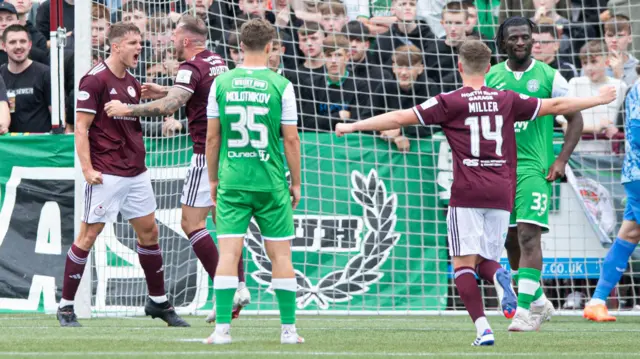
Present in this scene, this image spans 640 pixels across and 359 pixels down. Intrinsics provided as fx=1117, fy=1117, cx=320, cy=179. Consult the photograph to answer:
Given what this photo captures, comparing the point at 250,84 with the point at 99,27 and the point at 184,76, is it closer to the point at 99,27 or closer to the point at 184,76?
the point at 184,76

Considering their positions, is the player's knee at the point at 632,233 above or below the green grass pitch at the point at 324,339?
above

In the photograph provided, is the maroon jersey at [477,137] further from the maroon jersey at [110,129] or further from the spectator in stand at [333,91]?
the spectator in stand at [333,91]

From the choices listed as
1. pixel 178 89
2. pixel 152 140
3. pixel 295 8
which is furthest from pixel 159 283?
pixel 295 8

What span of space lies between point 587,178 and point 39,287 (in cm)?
566

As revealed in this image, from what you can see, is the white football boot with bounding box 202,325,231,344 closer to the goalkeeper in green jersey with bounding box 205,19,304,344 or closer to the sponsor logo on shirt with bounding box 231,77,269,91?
the goalkeeper in green jersey with bounding box 205,19,304,344

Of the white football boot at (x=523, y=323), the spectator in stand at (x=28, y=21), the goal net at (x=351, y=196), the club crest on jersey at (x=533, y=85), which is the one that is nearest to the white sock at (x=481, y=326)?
the white football boot at (x=523, y=323)

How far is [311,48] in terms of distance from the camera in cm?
1180

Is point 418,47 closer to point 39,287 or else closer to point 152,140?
point 152,140

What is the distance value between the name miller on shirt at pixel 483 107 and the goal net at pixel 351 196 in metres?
4.10

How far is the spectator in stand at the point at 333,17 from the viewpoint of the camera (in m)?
12.0

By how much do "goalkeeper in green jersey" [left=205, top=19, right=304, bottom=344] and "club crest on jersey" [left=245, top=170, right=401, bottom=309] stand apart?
14.1 ft

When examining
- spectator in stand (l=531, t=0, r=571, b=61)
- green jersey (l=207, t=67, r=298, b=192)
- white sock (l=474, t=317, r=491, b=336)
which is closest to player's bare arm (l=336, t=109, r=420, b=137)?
green jersey (l=207, t=67, r=298, b=192)

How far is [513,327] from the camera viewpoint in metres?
8.52

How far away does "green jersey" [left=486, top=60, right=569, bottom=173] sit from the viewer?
885 cm
